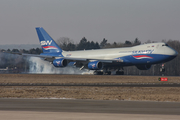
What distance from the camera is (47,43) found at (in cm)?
7188

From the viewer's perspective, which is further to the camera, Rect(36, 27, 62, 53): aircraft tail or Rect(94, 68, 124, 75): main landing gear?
Rect(36, 27, 62, 53): aircraft tail

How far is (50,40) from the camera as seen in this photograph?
71.8m

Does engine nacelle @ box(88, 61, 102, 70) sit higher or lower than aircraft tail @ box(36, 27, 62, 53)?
lower

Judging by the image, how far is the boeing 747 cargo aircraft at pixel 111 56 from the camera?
56.3 metres

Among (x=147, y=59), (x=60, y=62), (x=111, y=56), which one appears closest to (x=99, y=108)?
(x=147, y=59)

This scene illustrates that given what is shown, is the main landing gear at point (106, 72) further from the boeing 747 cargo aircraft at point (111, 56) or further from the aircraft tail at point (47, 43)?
the aircraft tail at point (47, 43)

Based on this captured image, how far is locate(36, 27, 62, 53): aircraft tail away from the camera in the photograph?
7088 centimetres

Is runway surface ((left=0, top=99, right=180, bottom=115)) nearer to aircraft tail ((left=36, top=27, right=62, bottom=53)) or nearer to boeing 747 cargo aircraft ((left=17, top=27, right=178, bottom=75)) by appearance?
boeing 747 cargo aircraft ((left=17, top=27, right=178, bottom=75))

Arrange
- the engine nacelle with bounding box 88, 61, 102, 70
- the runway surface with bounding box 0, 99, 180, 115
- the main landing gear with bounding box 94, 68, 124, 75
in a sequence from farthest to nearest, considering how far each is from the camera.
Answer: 1. the main landing gear with bounding box 94, 68, 124, 75
2. the engine nacelle with bounding box 88, 61, 102, 70
3. the runway surface with bounding box 0, 99, 180, 115

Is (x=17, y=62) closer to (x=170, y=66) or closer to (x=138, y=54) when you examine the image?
(x=138, y=54)

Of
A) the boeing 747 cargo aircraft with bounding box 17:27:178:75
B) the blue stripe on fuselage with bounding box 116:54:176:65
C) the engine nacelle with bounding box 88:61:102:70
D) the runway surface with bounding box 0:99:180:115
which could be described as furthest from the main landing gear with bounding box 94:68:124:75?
the runway surface with bounding box 0:99:180:115

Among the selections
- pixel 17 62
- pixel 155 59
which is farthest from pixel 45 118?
pixel 17 62

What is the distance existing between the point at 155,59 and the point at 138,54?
3.07 metres

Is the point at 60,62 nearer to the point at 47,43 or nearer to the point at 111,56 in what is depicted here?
the point at 111,56
